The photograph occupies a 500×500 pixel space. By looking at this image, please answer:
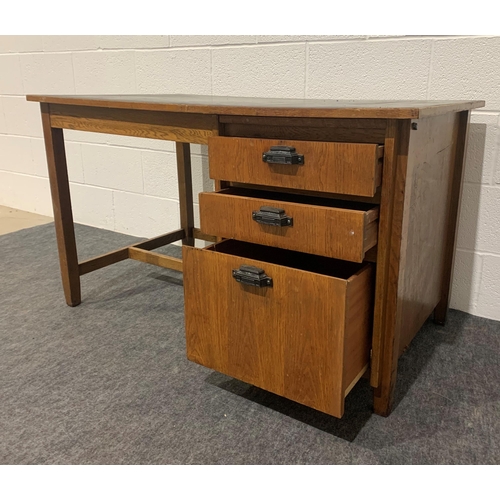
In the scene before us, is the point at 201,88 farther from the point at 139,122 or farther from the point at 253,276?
the point at 253,276

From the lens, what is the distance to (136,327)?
4.97 feet

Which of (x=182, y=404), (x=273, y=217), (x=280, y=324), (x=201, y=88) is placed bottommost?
(x=182, y=404)

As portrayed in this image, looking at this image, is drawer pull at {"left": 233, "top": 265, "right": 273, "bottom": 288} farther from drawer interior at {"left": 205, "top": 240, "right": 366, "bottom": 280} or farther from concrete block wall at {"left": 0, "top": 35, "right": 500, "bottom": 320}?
concrete block wall at {"left": 0, "top": 35, "right": 500, "bottom": 320}

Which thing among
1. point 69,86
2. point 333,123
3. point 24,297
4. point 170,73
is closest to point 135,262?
point 24,297

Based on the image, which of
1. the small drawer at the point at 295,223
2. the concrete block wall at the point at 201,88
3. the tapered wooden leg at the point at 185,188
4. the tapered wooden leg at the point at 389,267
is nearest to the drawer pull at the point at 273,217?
the small drawer at the point at 295,223

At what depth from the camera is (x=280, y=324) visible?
997 millimetres

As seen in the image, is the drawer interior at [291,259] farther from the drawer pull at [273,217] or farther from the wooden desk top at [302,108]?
the wooden desk top at [302,108]

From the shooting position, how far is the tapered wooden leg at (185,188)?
1912 millimetres

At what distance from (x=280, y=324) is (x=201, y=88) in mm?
1250

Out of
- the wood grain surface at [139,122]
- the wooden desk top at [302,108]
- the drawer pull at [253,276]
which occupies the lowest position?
the drawer pull at [253,276]

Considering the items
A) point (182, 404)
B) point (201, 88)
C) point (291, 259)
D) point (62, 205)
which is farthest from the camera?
point (201, 88)

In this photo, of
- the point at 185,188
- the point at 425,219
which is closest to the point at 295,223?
the point at 425,219

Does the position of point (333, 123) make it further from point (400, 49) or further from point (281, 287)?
point (400, 49)

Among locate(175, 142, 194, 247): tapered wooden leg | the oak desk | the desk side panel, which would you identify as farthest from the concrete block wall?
the oak desk
